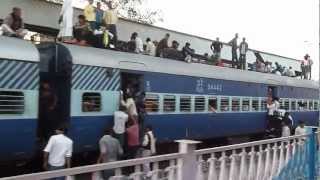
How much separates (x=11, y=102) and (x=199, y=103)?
7.38 m

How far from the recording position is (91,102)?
11.9 m

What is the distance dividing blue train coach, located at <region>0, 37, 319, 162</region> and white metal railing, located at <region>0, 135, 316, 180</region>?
4.86 metres

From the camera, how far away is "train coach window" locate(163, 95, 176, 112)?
14.4m

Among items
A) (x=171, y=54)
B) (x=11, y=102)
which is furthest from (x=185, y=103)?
(x=11, y=102)

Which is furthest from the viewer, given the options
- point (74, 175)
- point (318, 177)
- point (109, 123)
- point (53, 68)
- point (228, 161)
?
point (109, 123)

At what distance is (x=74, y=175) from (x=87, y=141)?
26.6ft

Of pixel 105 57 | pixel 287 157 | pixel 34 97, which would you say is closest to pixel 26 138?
pixel 34 97

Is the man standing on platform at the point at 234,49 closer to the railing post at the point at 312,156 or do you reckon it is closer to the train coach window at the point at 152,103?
the train coach window at the point at 152,103

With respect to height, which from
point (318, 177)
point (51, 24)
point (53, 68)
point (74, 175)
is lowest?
point (318, 177)

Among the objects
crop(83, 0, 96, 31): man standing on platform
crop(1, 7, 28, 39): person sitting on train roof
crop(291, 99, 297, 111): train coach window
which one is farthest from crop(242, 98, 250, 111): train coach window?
crop(1, 7, 28, 39): person sitting on train roof

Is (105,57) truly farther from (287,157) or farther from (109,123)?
(287,157)

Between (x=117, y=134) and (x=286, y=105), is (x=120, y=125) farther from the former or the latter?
(x=286, y=105)

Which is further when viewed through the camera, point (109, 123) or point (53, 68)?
point (109, 123)

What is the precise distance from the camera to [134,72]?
13430mm
